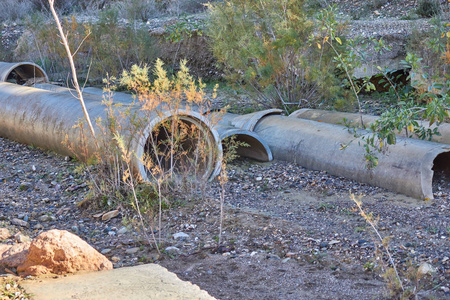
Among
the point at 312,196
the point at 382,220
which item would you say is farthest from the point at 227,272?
the point at 312,196

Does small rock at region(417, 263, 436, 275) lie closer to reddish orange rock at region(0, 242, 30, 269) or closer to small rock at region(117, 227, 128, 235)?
small rock at region(117, 227, 128, 235)

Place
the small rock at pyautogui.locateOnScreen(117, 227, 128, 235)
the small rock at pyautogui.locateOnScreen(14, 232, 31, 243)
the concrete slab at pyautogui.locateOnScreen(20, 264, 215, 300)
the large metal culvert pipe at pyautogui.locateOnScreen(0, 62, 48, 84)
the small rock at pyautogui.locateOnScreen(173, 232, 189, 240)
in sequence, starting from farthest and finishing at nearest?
the large metal culvert pipe at pyautogui.locateOnScreen(0, 62, 48, 84), the small rock at pyautogui.locateOnScreen(117, 227, 128, 235), the small rock at pyautogui.locateOnScreen(173, 232, 189, 240), the small rock at pyautogui.locateOnScreen(14, 232, 31, 243), the concrete slab at pyautogui.locateOnScreen(20, 264, 215, 300)

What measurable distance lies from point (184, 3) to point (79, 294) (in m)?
16.2

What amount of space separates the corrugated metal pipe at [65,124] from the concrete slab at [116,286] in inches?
83.2

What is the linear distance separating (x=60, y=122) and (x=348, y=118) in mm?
3822

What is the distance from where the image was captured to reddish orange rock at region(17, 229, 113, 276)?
3.28 m

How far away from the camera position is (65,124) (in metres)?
6.62

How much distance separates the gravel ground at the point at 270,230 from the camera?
11.5 feet

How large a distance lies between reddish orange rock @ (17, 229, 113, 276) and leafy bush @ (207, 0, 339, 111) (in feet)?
17.2

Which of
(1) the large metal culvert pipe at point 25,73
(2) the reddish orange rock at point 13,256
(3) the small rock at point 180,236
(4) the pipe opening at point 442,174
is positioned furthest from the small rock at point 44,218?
(1) the large metal culvert pipe at point 25,73

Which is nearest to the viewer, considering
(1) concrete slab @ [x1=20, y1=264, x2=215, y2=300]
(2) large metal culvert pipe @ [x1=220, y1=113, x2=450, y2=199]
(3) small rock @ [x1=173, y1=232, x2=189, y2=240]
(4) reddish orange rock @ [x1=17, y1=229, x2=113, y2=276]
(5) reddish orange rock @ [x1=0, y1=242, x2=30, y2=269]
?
(1) concrete slab @ [x1=20, y1=264, x2=215, y2=300]

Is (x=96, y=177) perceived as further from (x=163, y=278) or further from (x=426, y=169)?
(x=426, y=169)

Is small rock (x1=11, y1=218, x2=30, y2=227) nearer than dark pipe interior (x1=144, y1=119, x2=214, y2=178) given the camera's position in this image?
Yes

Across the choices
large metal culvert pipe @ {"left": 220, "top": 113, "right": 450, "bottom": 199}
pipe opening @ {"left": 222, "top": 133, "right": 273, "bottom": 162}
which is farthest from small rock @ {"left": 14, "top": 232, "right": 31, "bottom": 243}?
large metal culvert pipe @ {"left": 220, "top": 113, "right": 450, "bottom": 199}
